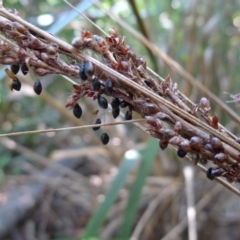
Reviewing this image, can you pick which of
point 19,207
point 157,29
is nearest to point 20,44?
point 19,207

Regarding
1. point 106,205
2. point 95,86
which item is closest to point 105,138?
point 95,86

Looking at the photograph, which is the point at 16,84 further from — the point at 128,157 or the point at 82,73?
the point at 128,157

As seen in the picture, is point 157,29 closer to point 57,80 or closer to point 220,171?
point 57,80

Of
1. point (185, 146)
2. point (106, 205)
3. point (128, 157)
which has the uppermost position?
point (128, 157)

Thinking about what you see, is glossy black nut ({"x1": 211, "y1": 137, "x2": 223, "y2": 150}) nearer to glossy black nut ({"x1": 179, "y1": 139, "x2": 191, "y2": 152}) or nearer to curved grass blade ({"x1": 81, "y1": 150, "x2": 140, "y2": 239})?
glossy black nut ({"x1": 179, "y1": 139, "x2": 191, "y2": 152})

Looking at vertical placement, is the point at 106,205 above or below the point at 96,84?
above

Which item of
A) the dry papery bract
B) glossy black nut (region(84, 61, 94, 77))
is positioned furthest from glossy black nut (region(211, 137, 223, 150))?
glossy black nut (region(84, 61, 94, 77))
